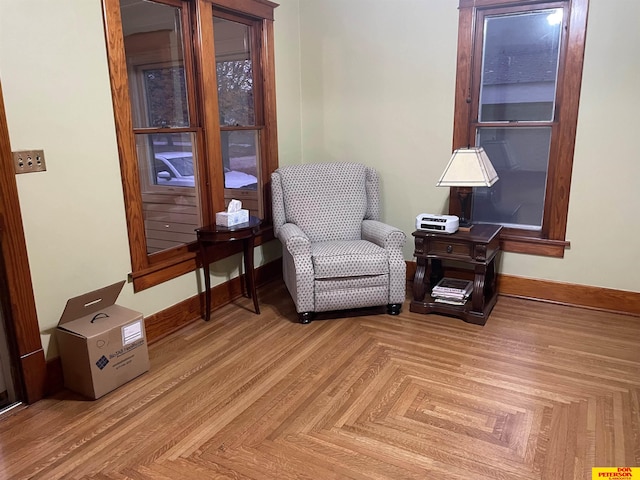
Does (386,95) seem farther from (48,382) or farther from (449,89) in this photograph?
(48,382)

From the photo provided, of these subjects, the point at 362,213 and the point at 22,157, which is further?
the point at 362,213

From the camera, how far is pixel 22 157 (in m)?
2.26

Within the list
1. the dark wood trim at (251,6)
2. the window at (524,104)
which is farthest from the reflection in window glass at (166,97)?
the window at (524,104)

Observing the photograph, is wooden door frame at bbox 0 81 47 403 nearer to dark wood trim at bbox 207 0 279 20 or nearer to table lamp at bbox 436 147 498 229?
dark wood trim at bbox 207 0 279 20

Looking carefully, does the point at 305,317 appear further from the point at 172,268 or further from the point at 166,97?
the point at 166,97

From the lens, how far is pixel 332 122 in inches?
165

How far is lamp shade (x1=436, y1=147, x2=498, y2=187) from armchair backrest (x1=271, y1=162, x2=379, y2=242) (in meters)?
0.72

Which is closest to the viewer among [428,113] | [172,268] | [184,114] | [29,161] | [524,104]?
[29,161]

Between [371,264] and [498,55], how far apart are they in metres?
1.77

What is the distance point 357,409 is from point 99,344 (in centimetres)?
128

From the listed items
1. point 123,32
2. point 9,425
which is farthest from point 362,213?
point 9,425

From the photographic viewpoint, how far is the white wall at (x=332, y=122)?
2357mm

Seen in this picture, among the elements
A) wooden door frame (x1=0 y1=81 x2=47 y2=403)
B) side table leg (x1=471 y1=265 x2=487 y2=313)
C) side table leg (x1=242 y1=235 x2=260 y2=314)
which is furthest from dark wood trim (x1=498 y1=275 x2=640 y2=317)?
wooden door frame (x1=0 y1=81 x2=47 y2=403)

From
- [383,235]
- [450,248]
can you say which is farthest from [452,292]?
[383,235]
